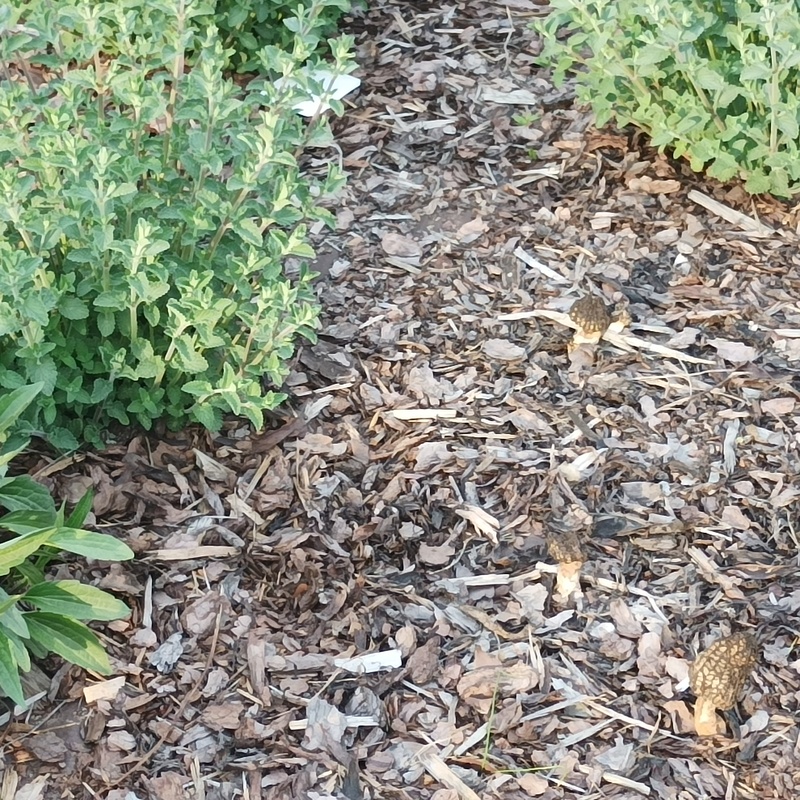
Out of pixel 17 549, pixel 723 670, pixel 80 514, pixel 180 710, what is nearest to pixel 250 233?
pixel 80 514

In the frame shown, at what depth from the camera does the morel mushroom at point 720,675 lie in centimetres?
231

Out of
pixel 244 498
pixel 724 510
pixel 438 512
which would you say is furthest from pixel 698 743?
pixel 244 498

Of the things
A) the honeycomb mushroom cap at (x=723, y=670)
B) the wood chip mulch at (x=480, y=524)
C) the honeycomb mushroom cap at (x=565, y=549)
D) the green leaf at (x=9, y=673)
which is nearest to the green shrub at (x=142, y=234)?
the wood chip mulch at (x=480, y=524)

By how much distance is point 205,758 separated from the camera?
2.37 metres

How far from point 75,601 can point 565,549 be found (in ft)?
3.83

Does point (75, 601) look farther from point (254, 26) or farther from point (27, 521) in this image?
point (254, 26)

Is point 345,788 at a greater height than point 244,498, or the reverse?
point 244,498

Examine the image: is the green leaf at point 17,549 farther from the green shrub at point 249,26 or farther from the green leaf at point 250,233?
the green shrub at point 249,26

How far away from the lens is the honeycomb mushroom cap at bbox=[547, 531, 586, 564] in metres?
2.57

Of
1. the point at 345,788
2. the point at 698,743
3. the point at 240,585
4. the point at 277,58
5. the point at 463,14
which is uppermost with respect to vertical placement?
the point at 277,58

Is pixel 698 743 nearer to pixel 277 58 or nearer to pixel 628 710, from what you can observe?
pixel 628 710

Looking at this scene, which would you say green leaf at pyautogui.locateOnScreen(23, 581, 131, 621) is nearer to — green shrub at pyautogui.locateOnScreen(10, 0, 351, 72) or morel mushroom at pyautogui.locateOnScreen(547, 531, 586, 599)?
morel mushroom at pyautogui.locateOnScreen(547, 531, 586, 599)

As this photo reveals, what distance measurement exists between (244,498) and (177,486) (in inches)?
7.4

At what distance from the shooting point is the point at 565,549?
8.42 ft
